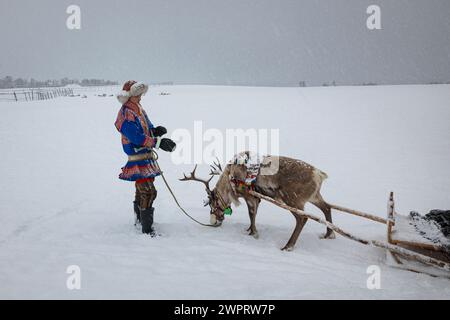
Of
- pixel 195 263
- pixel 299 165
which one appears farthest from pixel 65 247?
pixel 299 165

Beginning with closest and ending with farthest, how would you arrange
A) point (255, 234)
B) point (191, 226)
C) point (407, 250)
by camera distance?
point (407, 250)
point (255, 234)
point (191, 226)

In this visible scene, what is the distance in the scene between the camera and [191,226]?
18.5ft

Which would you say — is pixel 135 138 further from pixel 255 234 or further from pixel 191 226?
pixel 255 234

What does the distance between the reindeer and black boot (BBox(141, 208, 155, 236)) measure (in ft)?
3.46

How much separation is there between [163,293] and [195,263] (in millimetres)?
835

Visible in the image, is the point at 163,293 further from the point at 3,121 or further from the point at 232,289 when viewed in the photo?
the point at 3,121

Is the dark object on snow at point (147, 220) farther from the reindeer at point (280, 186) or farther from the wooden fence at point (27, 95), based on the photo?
the wooden fence at point (27, 95)

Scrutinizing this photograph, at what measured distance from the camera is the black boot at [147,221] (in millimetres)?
4895

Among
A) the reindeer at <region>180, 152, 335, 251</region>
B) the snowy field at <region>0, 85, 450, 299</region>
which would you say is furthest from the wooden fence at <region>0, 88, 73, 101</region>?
the reindeer at <region>180, 152, 335, 251</region>

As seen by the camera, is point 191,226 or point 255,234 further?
point 191,226

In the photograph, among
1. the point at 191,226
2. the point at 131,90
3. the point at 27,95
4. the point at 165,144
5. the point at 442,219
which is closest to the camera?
the point at 442,219

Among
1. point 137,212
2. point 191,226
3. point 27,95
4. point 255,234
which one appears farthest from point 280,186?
point 27,95

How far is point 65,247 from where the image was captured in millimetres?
4461

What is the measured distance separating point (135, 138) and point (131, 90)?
2.52 feet
